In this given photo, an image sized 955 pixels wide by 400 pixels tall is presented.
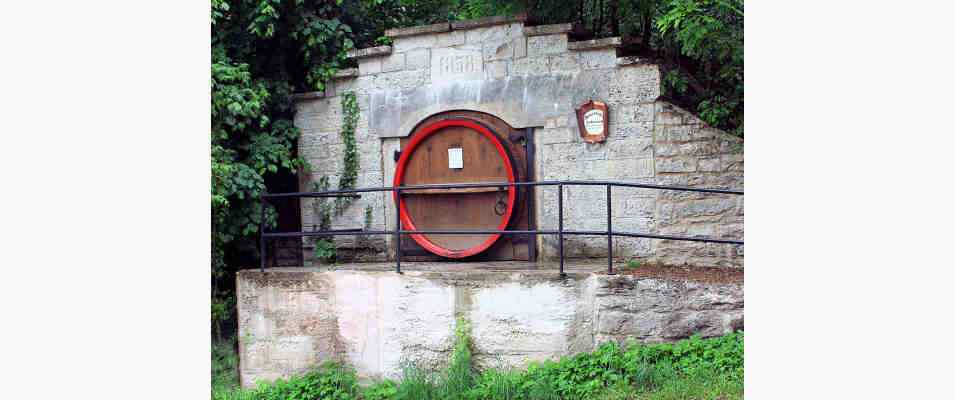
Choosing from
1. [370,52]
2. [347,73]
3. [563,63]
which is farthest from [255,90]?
[563,63]

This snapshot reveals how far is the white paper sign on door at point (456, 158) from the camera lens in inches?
317

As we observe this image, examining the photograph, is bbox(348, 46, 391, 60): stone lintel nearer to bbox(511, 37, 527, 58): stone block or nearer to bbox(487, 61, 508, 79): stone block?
bbox(487, 61, 508, 79): stone block

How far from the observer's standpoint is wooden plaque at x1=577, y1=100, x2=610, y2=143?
7578mm

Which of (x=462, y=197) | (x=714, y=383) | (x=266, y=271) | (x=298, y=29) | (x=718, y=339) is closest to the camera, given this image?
(x=714, y=383)

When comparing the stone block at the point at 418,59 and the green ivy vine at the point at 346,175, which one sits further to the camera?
the green ivy vine at the point at 346,175

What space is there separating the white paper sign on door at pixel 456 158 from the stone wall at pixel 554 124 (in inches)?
16.2

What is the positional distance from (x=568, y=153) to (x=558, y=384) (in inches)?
94.0

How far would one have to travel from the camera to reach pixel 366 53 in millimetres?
8469

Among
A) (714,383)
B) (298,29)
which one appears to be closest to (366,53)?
(298,29)

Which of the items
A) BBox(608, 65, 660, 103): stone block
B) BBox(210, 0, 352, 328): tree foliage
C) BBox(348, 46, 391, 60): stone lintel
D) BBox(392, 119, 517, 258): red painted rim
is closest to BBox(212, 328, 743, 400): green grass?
BBox(392, 119, 517, 258): red painted rim

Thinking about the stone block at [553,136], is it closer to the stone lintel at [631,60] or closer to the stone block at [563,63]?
the stone block at [563,63]

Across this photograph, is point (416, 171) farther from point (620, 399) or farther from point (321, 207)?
point (620, 399)

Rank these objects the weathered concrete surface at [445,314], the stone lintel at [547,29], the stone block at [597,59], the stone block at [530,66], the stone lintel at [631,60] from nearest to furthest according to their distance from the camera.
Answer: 1. the weathered concrete surface at [445,314]
2. the stone lintel at [631,60]
3. the stone block at [597,59]
4. the stone lintel at [547,29]
5. the stone block at [530,66]

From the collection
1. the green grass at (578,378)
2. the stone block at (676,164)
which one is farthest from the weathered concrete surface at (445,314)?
the stone block at (676,164)
